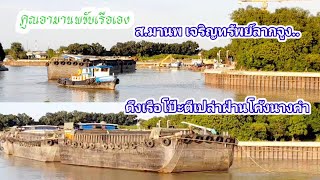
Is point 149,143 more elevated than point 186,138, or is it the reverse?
point 186,138

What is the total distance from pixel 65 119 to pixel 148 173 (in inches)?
207

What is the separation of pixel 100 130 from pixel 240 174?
10.7ft

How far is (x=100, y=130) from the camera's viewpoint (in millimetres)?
17766

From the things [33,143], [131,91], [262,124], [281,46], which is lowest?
[33,143]

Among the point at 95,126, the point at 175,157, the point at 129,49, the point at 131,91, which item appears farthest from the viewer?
the point at 129,49

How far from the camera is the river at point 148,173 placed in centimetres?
1523

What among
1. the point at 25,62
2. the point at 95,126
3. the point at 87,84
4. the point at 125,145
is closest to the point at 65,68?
the point at 87,84

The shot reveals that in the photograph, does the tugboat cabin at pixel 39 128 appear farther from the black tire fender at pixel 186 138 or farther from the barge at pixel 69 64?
the black tire fender at pixel 186 138

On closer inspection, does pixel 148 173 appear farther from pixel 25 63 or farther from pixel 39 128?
pixel 25 63

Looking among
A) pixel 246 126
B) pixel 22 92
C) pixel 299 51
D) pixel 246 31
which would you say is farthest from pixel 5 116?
pixel 246 31

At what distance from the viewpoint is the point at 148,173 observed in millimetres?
15578

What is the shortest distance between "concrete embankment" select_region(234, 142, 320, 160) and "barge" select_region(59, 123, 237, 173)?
11.0 ft

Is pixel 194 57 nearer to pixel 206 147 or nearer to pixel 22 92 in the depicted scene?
pixel 22 92

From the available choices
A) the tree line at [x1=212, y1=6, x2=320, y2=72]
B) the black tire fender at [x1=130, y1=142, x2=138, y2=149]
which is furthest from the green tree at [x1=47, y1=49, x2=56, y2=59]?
the black tire fender at [x1=130, y1=142, x2=138, y2=149]
